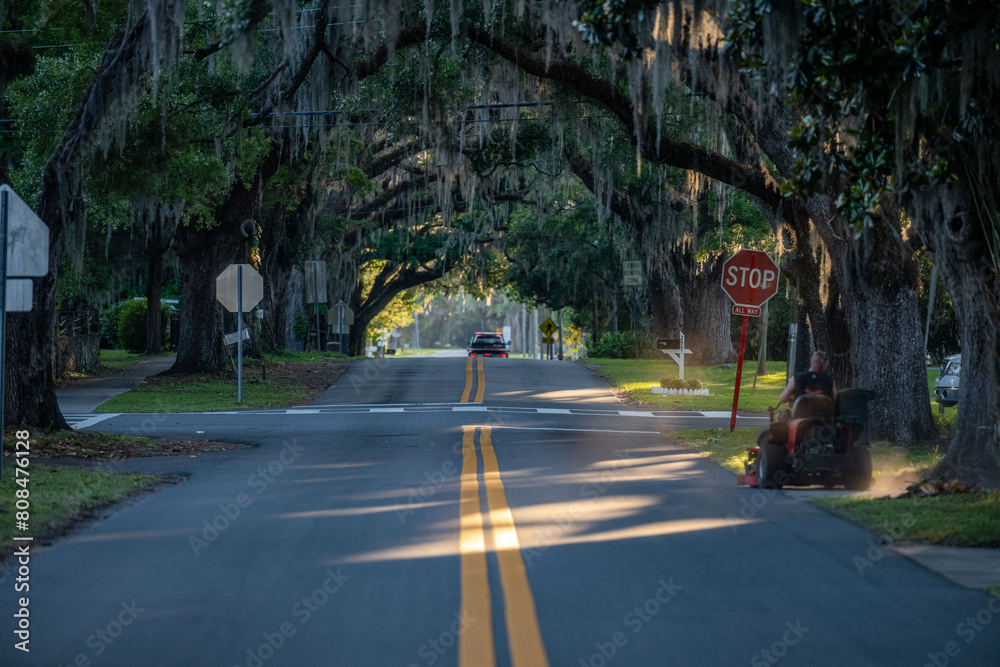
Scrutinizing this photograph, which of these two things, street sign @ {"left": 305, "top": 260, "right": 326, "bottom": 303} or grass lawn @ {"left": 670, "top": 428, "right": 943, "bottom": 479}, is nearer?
grass lawn @ {"left": 670, "top": 428, "right": 943, "bottom": 479}

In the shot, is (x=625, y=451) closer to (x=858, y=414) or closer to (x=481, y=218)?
(x=858, y=414)

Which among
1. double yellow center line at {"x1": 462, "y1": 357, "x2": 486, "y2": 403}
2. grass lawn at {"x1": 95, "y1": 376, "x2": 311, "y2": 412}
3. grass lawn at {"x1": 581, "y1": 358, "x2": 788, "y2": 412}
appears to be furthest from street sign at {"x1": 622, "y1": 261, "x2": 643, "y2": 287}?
grass lawn at {"x1": 95, "y1": 376, "x2": 311, "y2": 412}

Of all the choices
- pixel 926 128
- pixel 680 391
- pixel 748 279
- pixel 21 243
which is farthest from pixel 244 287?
pixel 926 128

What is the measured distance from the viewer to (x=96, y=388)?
86.6 ft

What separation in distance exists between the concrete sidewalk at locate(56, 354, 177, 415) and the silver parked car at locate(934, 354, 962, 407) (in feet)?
58.8

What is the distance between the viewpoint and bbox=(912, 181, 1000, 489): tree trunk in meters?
10.4

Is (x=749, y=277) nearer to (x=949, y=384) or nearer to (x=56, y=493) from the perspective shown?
(x=949, y=384)

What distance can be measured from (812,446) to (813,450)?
0.04 m

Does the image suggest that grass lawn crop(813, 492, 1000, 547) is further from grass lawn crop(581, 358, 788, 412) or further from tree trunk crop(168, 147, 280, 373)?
tree trunk crop(168, 147, 280, 373)

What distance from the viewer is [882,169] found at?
9.80m

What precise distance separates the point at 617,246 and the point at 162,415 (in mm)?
22188

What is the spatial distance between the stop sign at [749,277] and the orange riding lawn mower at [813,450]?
628 cm

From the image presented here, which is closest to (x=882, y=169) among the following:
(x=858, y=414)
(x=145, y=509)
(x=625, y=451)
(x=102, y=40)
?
(x=858, y=414)

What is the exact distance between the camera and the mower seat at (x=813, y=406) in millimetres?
10906
